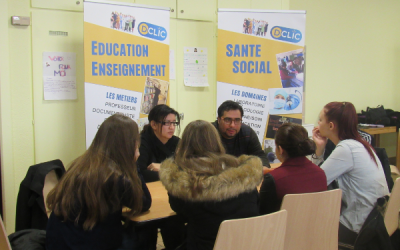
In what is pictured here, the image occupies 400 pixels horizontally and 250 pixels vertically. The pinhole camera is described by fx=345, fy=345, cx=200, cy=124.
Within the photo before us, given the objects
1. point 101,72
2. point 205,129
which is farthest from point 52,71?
point 205,129

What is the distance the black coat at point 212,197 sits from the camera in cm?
150

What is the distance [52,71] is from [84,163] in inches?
76.1

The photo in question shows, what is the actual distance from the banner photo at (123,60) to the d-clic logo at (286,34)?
1173mm

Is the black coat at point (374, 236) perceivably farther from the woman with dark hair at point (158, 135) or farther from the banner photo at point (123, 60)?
the banner photo at point (123, 60)

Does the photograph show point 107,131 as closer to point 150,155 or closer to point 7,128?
point 150,155

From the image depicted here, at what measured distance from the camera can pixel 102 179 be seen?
5.08 ft

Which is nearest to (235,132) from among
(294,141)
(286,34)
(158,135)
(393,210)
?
(158,135)

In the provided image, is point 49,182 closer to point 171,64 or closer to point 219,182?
point 219,182

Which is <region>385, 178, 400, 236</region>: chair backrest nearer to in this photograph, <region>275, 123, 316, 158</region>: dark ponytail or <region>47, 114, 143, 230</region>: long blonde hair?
<region>275, 123, 316, 158</region>: dark ponytail

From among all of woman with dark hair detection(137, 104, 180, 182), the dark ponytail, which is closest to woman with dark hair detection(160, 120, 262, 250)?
the dark ponytail

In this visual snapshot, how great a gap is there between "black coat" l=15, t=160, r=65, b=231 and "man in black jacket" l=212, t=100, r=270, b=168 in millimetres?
1304

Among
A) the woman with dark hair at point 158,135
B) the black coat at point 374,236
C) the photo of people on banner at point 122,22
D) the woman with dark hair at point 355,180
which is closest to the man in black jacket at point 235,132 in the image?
the woman with dark hair at point 158,135

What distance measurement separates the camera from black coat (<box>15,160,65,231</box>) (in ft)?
6.73

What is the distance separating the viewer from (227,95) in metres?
3.66
